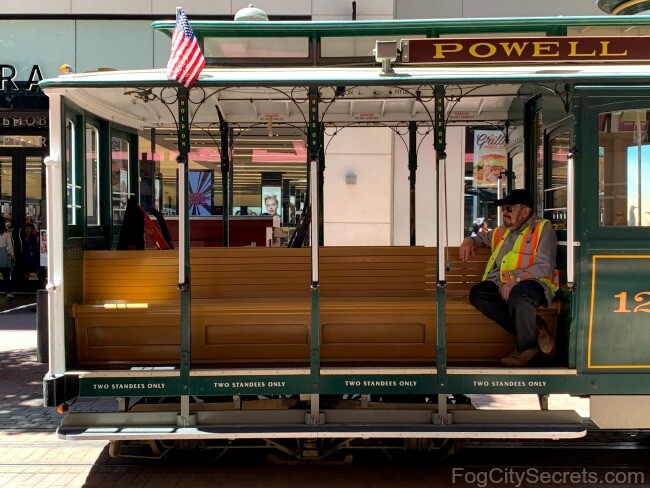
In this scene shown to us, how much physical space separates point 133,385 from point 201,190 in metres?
7.31

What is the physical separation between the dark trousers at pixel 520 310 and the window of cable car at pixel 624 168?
68cm

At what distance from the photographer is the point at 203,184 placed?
11469 mm

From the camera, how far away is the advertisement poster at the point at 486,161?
435 inches

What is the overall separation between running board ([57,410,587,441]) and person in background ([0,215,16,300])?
10.5 m

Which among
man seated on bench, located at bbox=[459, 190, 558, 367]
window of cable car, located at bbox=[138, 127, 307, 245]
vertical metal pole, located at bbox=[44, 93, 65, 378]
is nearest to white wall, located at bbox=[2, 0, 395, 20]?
window of cable car, located at bbox=[138, 127, 307, 245]

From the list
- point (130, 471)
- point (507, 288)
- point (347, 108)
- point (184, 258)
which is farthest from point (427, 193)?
point (130, 471)

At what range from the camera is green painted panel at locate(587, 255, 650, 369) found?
4.47 metres

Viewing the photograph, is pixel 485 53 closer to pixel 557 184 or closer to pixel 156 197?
pixel 557 184

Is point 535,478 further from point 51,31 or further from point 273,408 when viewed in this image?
point 51,31

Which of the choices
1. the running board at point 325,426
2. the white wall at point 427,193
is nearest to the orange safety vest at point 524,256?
the running board at point 325,426

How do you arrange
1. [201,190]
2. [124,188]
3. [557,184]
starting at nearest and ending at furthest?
[557,184], [124,188], [201,190]

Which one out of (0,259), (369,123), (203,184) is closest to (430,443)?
(369,123)

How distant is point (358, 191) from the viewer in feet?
38.7

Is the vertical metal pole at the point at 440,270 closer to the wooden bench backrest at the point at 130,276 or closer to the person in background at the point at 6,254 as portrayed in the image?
the wooden bench backrest at the point at 130,276
